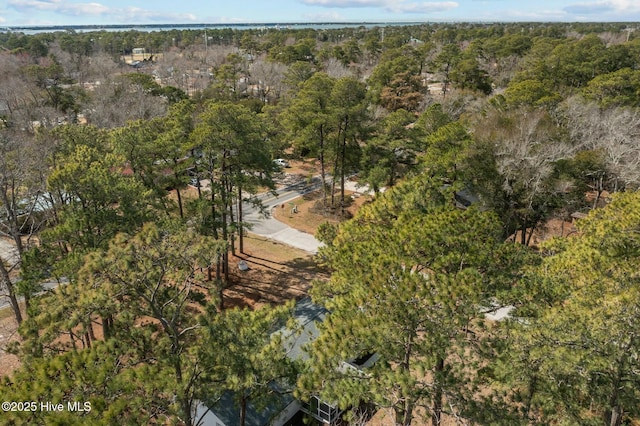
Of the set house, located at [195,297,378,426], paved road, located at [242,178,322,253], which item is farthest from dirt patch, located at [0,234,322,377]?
house, located at [195,297,378,426]

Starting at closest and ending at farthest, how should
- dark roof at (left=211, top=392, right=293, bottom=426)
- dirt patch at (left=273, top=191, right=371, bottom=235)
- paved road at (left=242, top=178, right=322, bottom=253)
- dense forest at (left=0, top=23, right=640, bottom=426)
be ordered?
dense forest at (left=0, top=23, right=640, bottom=426) → dark roof at (left=211, top=392, right=293, bottom=426) → paved road at (left=242, top=178, right=322, bottom=253) → dirt patch at (left=273, top=191, right=371, bottom=235)

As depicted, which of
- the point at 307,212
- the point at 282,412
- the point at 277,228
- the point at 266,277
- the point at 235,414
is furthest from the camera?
the point at 307,212

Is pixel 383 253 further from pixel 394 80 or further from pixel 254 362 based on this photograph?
pixel 394 80

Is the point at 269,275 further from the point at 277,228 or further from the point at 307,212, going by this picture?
the point at 307,212

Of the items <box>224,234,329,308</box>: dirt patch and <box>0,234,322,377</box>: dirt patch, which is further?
<box>224,234,329,308</box>: dirt patch

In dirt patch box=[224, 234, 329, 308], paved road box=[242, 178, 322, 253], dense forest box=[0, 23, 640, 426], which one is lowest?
dirt patch box=[224, 234, 329, 308]

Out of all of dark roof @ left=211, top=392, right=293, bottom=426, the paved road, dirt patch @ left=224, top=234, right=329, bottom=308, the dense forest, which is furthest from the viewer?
the paved road

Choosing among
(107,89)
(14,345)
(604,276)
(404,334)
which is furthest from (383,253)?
(107,89)

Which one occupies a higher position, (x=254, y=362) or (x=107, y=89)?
(x=107, y=89)

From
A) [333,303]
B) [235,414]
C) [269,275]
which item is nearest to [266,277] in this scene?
[269,275]

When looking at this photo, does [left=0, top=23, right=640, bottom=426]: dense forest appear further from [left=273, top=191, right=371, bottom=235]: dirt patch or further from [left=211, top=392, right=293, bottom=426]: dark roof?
[left=273, top=191, right=371, bottom=235]: dirt patch

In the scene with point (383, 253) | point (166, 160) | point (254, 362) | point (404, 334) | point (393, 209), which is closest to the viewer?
point (254, 362)
